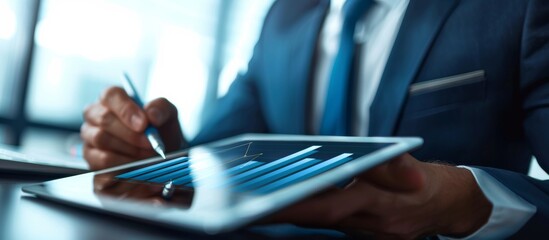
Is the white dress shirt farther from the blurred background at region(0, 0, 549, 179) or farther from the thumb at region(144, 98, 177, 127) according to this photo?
the blurred background at region(0, 0, 549, 179)

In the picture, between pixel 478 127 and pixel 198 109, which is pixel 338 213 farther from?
pixel 198 109

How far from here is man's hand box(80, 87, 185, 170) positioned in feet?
2.14

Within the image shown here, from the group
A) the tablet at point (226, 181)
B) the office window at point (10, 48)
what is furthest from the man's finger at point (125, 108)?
the office window at point (10, 48)

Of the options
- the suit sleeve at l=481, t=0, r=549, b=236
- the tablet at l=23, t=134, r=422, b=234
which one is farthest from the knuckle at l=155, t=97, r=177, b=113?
the suit sleeve at l=481, t=0, r=549, b=236

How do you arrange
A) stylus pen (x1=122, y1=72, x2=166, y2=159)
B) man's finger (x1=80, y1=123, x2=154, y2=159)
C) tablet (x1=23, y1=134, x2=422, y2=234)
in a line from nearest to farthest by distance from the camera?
tablet (x1=23, y1=134, x2=422, y2=234) < stylus pen (x1=122, y1=72, x2=166, y2=159) < man's finger (x1=80, y1=123, x2=154, y2=159)

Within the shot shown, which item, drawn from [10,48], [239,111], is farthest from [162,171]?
[10,48]

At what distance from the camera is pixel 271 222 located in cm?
27

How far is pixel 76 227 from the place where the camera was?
0.28m

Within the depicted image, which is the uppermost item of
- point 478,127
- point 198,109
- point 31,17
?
point 31,17

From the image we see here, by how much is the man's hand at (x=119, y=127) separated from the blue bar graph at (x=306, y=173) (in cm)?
41

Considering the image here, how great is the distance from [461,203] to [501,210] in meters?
0.04

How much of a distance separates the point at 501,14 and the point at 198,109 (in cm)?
413

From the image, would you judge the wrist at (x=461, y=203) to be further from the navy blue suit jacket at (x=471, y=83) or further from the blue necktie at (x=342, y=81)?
the blue necktie at (x=342, y=81)

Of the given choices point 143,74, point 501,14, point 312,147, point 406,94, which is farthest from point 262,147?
point 143,74
